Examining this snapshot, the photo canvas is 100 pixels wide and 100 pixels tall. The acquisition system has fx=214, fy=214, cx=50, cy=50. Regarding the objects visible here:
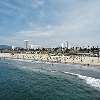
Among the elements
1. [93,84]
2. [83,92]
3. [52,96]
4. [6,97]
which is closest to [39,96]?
[52,96]

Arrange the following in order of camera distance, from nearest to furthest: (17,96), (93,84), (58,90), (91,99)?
(91,99) → (17,96) → (58,90) → (93,84)

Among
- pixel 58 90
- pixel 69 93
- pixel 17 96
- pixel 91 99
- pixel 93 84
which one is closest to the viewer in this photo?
pixel 91 99

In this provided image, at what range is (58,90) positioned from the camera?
28.0m

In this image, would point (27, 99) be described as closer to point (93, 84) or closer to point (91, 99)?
point (91, 99)

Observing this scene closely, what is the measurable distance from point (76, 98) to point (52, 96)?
2.84 metres

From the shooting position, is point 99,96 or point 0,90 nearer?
point 99,96

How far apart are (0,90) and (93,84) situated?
44.6 ft

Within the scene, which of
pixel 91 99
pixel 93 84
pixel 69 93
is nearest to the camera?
pixel 91 99

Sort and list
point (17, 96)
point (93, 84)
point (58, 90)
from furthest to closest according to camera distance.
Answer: point (93, 84) → point (58, 90) → point (17, 96)

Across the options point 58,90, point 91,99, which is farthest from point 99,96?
point 58,90

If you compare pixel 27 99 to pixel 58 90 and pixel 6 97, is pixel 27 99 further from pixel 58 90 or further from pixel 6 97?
pixel 58 90

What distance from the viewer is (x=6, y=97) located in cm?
2339

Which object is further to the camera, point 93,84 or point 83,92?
point 93,84

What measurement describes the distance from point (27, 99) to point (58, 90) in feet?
20.7
